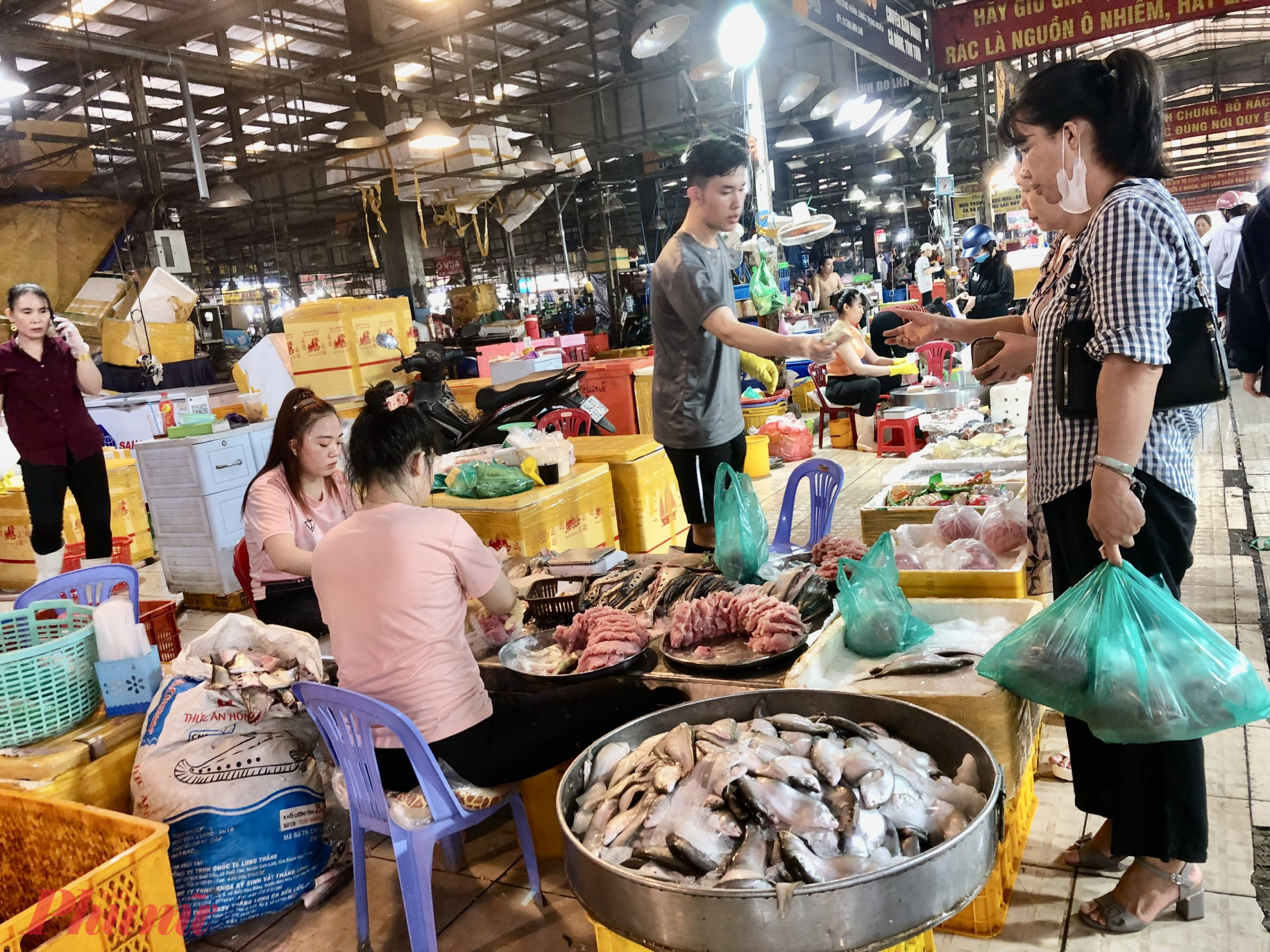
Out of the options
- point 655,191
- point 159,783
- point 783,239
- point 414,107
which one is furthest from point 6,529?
point 655,191

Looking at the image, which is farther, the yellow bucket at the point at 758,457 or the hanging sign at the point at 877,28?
the yellow bucket at the point at 758,457

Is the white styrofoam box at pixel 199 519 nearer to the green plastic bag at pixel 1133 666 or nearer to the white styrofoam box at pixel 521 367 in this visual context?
the white styrofoam box at pixel 521 367

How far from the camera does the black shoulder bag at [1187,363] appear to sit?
1.92 m

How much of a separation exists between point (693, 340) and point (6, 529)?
261 inches

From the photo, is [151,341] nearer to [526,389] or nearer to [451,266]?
[526,389]

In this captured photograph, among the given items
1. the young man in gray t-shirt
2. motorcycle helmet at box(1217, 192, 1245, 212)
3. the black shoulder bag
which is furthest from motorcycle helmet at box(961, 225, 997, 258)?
the black shoulder bag

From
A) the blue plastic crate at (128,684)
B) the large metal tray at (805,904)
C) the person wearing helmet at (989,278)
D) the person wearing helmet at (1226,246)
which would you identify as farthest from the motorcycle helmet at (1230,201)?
the blue plastic crate at (128,684)

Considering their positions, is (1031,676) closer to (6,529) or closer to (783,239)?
(783,239)

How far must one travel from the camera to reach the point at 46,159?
1203 centimetres

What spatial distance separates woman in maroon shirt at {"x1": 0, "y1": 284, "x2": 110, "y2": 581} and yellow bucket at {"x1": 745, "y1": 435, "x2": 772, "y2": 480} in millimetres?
5217

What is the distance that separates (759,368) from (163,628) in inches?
224

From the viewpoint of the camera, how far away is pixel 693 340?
3643 mm

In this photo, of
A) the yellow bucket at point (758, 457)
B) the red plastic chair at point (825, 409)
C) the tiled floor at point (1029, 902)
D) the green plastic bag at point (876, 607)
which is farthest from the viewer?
the red plastic chair at point (825, 409)

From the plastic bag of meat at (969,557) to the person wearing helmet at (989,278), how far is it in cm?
592
